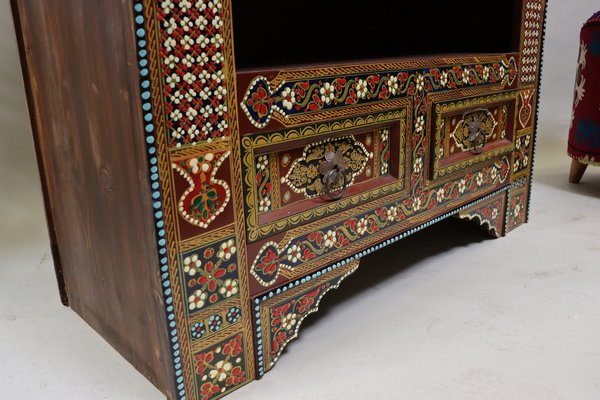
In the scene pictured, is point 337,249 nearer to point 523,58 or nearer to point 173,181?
point 173,181

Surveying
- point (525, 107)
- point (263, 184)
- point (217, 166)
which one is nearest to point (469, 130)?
point (525, 107)

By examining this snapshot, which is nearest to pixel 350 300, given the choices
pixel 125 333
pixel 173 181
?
pixel 125 333

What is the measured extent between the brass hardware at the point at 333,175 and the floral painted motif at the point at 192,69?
1.02 ft

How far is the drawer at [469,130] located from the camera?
4.90ft

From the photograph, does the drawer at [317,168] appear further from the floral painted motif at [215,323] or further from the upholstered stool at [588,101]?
the upholstered stool at [588,101]

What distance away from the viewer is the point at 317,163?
3.99ft

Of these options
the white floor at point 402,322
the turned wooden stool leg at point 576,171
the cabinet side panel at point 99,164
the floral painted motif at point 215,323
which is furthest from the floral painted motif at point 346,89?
the turned wooden stool leg at point 576,171

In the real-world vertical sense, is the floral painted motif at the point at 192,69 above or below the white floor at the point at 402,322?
above

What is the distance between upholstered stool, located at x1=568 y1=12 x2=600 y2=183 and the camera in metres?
2.18

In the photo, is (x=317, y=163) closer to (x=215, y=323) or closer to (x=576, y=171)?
(x=215, y=323)

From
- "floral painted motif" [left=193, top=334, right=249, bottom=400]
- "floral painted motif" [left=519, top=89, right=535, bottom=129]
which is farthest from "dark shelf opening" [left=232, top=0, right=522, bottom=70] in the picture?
"floral painted motif" [left=193, top=334, right=249, bottom=400]

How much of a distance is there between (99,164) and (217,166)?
0.26 m

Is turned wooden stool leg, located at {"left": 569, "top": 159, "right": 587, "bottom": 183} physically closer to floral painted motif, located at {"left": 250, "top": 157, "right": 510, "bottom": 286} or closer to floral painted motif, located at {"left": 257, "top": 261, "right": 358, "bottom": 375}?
floral painted motif, located at {"left": 250, "top": 157, "right": 510, "bottom": 286}

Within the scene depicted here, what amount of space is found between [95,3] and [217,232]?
1.44 feet
